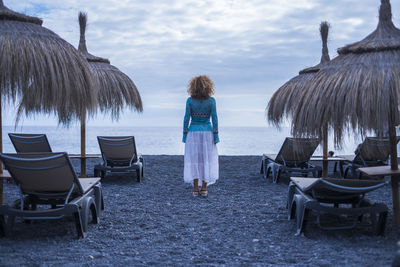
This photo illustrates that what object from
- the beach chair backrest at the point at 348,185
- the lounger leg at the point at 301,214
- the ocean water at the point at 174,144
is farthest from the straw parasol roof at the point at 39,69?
the beach chair backrest at the point at 348,185

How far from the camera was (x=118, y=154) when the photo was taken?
20.6 feet

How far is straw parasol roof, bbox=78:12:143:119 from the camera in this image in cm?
668

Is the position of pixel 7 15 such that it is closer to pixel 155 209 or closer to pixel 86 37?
pixel 155 209

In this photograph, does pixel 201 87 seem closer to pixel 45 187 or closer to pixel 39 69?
pixel 39 69

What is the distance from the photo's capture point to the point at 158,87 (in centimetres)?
1235

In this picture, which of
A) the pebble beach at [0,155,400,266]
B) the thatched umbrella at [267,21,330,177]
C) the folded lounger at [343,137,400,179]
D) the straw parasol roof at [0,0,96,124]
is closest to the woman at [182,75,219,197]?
the pebble beach at [0,155,400,266]

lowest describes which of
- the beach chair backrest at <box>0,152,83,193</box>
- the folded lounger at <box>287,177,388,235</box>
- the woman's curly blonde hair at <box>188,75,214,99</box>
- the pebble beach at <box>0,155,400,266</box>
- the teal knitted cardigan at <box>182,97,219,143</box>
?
the pebble beach at <box>0,155,400,266</box>

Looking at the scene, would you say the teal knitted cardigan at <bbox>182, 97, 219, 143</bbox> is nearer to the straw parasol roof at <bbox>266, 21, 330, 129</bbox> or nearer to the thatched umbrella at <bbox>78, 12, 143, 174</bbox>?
the thatched umbrella at <bbox>78, 12, 143, 174</bbox>

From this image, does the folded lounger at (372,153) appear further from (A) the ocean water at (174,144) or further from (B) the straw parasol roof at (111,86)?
(B) the straw parasol roof at (111,86)

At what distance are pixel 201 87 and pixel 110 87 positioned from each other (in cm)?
255

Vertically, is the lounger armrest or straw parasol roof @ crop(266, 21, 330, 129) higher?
straw parasol roof @ crop(266, 21, 330, 129)

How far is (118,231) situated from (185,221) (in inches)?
29.1

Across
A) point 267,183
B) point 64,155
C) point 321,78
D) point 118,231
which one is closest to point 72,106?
point 64,155

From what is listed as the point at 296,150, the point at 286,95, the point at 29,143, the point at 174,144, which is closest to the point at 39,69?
the point at 29,143
